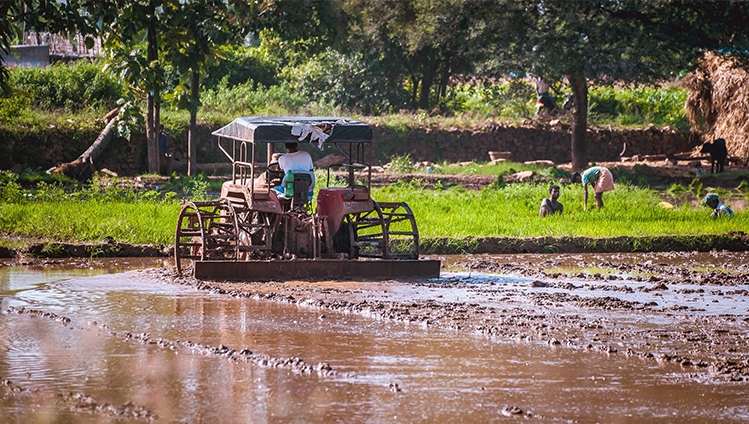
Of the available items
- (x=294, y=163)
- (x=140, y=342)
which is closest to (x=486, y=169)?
(x=294, y=163)

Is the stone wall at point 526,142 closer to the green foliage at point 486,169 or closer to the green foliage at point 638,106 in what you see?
the green foliage at point 638,106

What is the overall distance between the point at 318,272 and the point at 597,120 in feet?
A: 91.1

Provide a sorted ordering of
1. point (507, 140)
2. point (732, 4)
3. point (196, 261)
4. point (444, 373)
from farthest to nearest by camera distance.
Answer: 1. point (507, 140)
2. point (732, 4)
3. point (196, 261)
4. point (444, 373)

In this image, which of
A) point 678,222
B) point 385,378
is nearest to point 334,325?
point 385,378

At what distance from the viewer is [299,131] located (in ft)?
36.1

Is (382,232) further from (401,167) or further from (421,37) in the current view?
(421,37)

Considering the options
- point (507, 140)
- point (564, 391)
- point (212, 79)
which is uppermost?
point (212, 79)

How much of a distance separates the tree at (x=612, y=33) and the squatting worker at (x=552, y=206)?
325 inches

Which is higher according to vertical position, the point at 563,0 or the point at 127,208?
the point at 563,0

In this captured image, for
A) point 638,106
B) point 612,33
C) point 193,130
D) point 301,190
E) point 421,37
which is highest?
point 421,37

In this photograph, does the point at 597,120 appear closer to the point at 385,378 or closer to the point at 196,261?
the point at 196,261

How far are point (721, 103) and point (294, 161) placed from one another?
79.3ft

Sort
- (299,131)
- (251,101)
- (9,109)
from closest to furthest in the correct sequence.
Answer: (299,131) < (9,109) < (251,101)

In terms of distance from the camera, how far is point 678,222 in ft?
52.5
